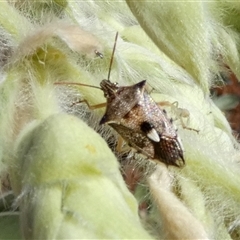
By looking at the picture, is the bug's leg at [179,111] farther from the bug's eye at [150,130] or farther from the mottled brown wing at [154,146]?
the bug's eye at [150,130]

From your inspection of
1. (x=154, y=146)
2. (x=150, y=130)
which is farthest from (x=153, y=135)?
(x=154, y=146)

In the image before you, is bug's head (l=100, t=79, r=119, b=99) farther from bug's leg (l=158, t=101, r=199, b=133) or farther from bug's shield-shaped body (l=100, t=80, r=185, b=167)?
bug's leg (l=158, t=101, r=199, b=133)

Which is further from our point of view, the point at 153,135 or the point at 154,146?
the point at 153,135

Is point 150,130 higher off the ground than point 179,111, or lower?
lower

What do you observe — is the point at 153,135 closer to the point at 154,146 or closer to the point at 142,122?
the point at 142,122

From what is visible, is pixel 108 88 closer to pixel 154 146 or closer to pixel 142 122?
pixel 154 146

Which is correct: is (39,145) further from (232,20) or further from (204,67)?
(232,20)

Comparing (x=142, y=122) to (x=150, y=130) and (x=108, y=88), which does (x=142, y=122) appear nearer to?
(x=150, y=130)

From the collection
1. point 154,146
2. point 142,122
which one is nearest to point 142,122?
point 142,122

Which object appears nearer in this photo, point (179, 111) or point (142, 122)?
point (179, 111)
